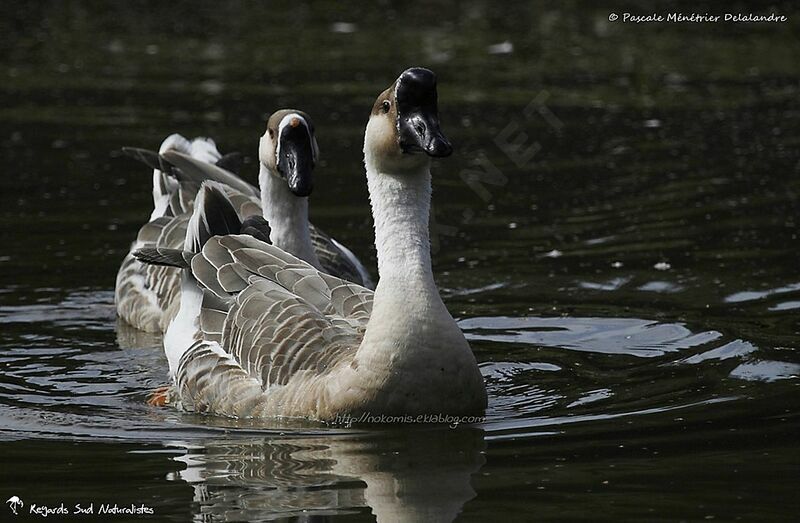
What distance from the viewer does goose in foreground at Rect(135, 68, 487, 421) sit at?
8211 mm

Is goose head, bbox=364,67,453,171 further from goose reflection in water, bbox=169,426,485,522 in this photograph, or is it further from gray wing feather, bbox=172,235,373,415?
goose reflection in water, bbox=169,426,485,522

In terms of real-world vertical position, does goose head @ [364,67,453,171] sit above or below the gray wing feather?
above

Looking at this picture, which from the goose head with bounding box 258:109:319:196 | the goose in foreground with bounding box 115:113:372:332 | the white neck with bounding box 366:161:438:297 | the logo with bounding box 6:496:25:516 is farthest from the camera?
the goose in foreground with bounding box 115:113:372:332

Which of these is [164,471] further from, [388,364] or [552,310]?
[552,310]

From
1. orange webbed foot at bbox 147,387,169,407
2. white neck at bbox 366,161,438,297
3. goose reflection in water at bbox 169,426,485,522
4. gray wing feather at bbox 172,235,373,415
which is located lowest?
goose reflection in water at bbox 169,426,485,522

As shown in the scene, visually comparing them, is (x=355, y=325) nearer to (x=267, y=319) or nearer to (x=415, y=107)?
(x=267, y=319)

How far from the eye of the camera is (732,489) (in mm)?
7141

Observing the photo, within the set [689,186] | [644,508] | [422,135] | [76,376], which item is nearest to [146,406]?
[76,376]

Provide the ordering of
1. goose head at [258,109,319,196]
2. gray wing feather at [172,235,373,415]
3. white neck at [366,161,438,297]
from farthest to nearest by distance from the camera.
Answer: goose head at [258,109,319,196] < gray wing feather at [172,235,373,415] < white neck at [366,161,438,297]

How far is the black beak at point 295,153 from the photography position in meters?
10.6

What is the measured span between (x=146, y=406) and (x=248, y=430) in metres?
1.17

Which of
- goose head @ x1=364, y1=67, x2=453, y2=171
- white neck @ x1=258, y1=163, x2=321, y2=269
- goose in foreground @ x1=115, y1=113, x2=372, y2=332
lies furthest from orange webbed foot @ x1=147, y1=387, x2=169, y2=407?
goose head @ x1=364, y1=67, x2=453, y2=171

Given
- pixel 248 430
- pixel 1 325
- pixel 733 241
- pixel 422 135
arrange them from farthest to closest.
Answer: pixel 733 241 < pixel 1 325 < pixel 248 430 < pixel 422 135

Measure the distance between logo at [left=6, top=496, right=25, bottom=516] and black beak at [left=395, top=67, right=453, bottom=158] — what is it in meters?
2.68
